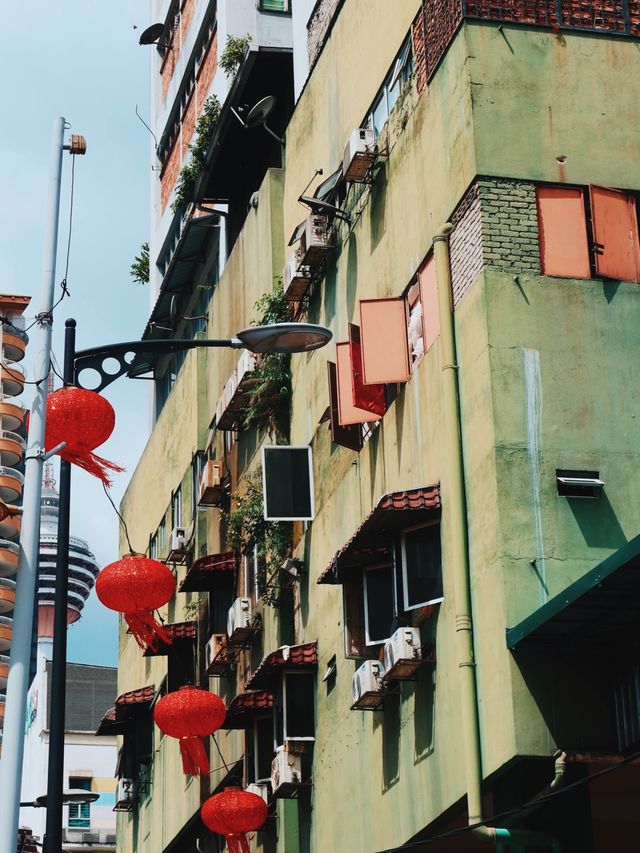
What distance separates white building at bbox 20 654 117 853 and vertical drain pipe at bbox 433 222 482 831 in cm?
5306

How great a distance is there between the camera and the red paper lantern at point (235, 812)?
861 inches

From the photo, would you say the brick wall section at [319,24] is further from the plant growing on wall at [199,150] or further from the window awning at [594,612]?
the window awning at [594,612]

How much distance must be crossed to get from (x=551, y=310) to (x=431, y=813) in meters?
5.06

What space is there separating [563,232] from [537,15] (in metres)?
A: 2.56

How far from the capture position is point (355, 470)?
2025cm

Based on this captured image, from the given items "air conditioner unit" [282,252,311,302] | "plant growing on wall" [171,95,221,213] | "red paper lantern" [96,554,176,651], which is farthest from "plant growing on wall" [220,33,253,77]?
"red paper lantern" [96,554,176,651]

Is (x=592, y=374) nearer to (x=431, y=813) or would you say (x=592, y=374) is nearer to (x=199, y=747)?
(x=431, y=813)

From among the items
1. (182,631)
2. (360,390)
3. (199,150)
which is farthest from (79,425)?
(199,150)

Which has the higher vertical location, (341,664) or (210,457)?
(210,457)

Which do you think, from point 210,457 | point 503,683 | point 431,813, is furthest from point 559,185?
point 210,457

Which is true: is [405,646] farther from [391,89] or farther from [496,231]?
[391,89]

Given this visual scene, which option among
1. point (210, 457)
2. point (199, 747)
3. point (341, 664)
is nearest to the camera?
point (341, 664)

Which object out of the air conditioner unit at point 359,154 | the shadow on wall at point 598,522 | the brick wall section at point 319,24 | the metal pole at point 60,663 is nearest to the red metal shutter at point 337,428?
the air conditioner unit at point 359,154

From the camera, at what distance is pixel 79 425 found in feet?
52.9
